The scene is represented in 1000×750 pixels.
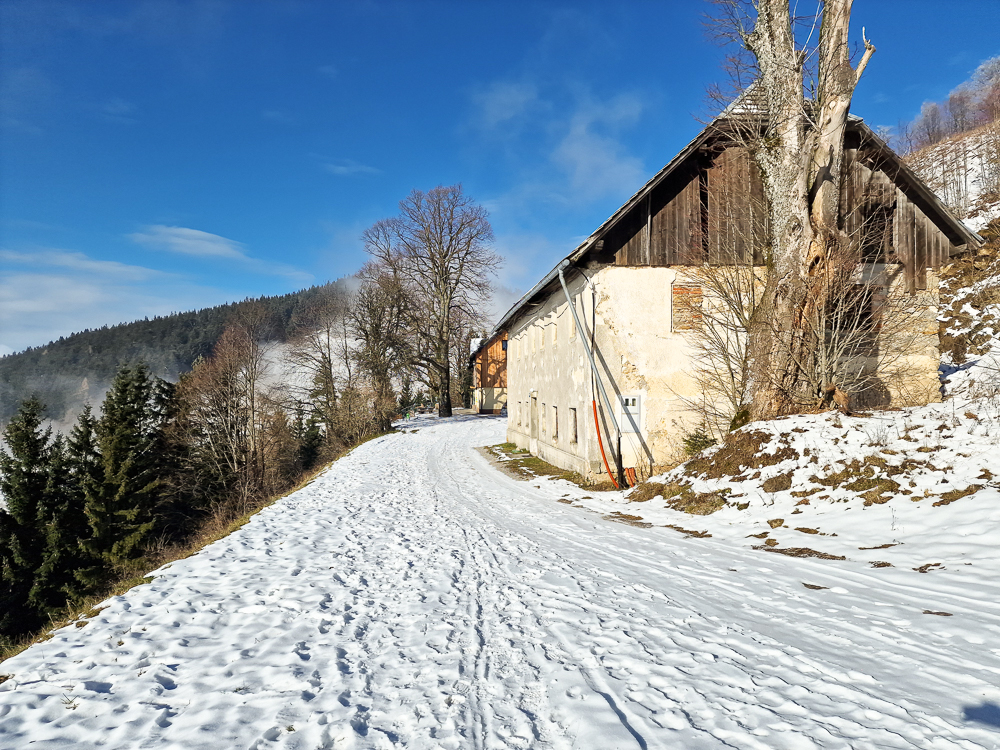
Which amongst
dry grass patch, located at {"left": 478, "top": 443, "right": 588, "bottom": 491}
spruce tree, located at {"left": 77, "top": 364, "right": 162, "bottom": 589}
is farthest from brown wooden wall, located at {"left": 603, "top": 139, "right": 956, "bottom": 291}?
spruce tree, located at {"left": 77, "top": 364, "right": 162, "bottom": 589}

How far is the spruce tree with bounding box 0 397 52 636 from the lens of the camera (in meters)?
21.9

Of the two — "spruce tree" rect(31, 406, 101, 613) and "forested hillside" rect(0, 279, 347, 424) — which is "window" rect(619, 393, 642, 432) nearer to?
"spruce tree" rect(31, 406, 101, 613)

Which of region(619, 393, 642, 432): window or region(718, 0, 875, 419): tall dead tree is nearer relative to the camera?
region(718, 0, 875, 419): tall dead tree

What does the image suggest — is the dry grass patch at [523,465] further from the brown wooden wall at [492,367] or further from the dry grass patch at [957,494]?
the brown wooden wall at [492,367]

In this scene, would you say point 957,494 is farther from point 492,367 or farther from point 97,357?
point 97,357

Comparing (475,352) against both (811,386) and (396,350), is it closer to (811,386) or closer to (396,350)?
(396,350)

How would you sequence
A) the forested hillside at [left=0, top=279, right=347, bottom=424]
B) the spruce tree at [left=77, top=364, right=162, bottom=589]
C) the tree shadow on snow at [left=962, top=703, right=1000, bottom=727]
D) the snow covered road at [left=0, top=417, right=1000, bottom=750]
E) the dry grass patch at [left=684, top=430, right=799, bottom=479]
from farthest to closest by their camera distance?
the forested hillside at [left=0, top=279, right=347, bottom=424], the spruce tree at [left=77, top=364, right=162, bottom=589], the dry grass patch at [left=684, top=430, right=799, bottom=479], the snow covered road at [left=0, top=417, right=1000, bottom=750], the tree shadow on snow at [left=962, top=703, right=1000, bottom=727]

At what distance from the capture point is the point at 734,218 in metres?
12.9

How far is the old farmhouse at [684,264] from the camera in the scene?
1273cm

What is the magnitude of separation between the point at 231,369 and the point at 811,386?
29.3m

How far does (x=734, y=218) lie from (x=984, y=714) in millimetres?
11935

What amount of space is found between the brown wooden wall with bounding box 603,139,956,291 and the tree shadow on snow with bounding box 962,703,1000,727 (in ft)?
35.2

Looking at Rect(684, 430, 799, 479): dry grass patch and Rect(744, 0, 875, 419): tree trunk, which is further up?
Rect(744, 0, 875, 419): tree trunk

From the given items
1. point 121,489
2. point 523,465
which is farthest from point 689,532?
point 121,489
